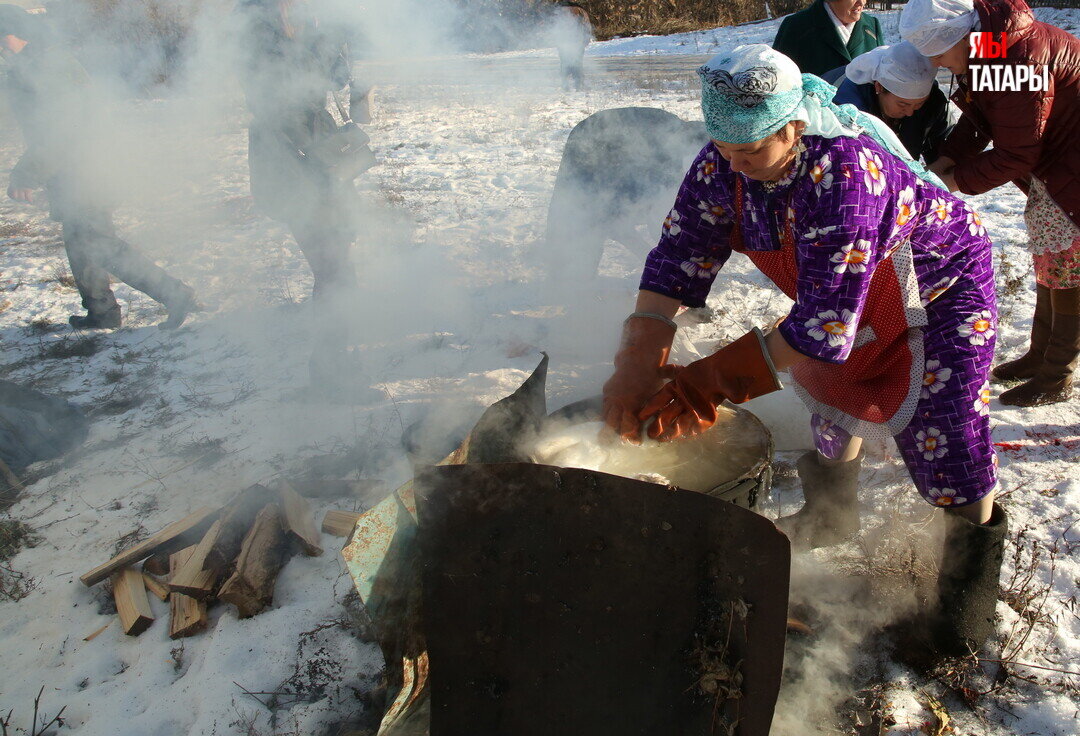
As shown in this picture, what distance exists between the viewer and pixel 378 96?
10.3m

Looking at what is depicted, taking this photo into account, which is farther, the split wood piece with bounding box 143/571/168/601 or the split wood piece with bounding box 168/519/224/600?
the split wood piece with bounding box 143/571/168/601

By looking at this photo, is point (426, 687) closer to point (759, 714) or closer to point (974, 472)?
point (759, 714)

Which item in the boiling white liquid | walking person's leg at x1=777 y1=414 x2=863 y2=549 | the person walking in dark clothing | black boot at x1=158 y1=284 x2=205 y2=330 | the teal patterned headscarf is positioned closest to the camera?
the teal patterned headscarf

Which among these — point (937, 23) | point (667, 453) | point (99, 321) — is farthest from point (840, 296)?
point (99, 321)

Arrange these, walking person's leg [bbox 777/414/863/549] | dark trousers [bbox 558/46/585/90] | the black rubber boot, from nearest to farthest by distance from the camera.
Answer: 1. the black rubber boot
2. walking person's leg [bbox 777/414/863/549]
3. dark trousers [bbox 558/46/585/90]

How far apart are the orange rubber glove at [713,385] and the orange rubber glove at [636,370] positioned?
6.5 inches

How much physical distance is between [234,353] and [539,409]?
10.4 feet

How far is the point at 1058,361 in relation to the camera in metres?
3.25

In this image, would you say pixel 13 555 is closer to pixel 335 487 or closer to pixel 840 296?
pixel 335 487

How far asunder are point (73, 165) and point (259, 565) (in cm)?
371

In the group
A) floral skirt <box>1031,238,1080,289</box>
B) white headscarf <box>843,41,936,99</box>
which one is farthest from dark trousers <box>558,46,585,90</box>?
floral skirt <box>1031,238,1080,289</box>

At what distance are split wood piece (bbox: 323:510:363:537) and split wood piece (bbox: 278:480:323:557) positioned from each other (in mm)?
60

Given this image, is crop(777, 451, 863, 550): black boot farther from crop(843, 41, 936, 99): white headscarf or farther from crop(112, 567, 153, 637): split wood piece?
crop(112, 567, 153, 637): split wood piece

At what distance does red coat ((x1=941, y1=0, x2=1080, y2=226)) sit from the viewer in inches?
93.5
